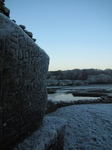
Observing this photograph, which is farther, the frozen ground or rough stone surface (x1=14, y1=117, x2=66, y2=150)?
the frozen ground

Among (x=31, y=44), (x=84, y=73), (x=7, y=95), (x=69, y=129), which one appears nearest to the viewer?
(x=7, y=95)

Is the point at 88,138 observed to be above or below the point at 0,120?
below

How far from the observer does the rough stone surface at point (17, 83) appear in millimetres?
945

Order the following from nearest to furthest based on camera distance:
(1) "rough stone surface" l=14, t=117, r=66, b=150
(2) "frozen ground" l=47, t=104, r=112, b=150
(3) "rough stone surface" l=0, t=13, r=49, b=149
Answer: (3) "rough stone surface" l=0, t=13, r=49, b=149, (1) "rough stone surface" l=14, t=117, r=66, b=150, (2) "frozen ground" l=47, t=104, r=112, b=150

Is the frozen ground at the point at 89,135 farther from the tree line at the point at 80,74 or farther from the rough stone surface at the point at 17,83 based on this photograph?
the tree line at the point at 80,74

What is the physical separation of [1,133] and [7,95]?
357mm

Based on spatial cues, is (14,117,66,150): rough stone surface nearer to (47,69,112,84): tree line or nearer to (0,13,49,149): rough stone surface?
(0,13,49,149): rough stone surface

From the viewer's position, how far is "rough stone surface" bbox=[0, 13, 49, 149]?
0.95 m

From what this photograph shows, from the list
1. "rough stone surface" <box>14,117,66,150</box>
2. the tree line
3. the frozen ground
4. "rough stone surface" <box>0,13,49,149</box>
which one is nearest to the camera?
"rough stone surface" <box>0,13,49,149</box>

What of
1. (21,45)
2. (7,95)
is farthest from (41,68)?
(7,95)

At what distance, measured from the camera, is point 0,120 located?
0.95 metres

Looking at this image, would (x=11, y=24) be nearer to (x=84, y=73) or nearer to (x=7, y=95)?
(x=7, y=95)

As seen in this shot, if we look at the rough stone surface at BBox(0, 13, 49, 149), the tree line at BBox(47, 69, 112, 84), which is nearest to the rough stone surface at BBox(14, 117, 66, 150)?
the rough stone surface at BBox(0, 13, 49, 149)

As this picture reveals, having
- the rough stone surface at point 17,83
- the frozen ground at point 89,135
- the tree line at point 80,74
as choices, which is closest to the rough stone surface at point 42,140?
the rough stone surface at point 17,83
